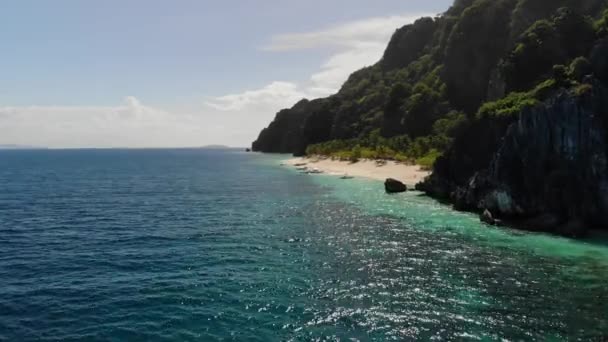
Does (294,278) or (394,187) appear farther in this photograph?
(394,187)

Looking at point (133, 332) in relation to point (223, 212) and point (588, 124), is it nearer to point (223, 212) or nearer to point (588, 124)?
point (223, 212)

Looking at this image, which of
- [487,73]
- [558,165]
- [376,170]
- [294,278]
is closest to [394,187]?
[376,170]

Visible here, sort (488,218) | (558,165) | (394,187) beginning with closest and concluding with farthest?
1. (558,165)
2. (488,218)
3. (394,187)

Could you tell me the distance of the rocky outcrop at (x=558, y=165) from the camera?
53.9 metres

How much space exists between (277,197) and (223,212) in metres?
18.6

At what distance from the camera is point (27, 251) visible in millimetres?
46031

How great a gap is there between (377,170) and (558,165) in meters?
69.9

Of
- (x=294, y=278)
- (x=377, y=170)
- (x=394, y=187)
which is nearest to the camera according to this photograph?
(x=294, y=278)

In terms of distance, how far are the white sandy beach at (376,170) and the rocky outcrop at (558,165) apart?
1432 inches

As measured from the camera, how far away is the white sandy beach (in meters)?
105

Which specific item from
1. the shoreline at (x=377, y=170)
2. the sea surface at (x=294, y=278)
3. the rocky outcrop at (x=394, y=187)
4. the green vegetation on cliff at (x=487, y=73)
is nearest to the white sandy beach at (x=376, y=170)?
the shoreline at (x=377, y=170)

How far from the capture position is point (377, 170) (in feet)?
409

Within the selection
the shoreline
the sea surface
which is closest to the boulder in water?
the sea surface

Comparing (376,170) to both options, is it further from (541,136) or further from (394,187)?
(541,136)
